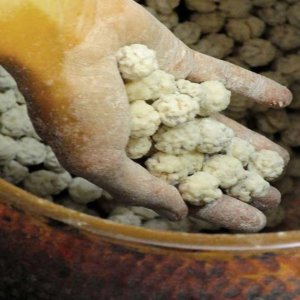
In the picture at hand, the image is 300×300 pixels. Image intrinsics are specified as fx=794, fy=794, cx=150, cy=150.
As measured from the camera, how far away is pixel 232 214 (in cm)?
88

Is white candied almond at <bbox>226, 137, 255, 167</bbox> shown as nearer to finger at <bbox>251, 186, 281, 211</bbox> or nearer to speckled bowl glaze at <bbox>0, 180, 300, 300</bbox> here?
finger at <bbox>251, 186, 281, 211</bbox>

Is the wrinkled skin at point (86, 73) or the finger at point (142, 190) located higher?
the wrinkled skin at point (86, 73)

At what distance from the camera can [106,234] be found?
60cm

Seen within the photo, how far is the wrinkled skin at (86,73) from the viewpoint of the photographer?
0.64 metres

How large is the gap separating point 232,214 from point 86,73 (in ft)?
0.92

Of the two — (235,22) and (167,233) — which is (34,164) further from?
(167,233)

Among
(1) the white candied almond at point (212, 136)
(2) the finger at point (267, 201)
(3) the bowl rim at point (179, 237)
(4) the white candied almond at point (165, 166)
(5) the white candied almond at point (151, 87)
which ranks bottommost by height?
(2) the finger at point (267, 201)

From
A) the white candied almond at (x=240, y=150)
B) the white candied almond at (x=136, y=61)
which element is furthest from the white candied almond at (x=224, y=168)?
the white candied almond at (x=136, y=61)

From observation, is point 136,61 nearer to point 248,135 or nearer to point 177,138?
point 177,138

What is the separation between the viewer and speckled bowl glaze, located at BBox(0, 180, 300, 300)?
0.59 meters

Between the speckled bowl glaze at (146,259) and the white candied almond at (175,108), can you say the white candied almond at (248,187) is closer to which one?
the white candied almond at (175,108)

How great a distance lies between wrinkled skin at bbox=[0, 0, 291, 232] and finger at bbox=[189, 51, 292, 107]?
0.07 feet

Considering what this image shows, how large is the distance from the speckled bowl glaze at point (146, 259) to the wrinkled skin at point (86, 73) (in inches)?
3.9

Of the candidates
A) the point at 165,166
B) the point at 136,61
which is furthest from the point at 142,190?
the point at 136,61
